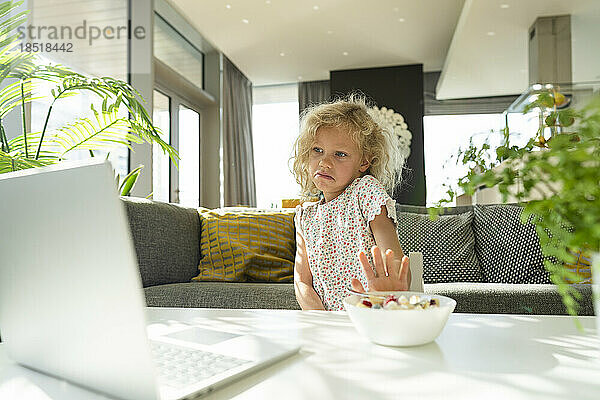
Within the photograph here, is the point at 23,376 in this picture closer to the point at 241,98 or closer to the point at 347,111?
the point at 347,111

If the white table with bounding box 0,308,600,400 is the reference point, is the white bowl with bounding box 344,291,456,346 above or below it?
above

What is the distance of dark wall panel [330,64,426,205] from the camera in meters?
6.60

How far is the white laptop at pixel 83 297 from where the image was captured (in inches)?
15.4

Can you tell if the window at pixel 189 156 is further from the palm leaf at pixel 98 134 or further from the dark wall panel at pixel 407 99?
the palm leaf at pixel 98 134

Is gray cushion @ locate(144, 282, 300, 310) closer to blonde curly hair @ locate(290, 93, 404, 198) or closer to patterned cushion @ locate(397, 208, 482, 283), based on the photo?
blonde curly hair @ locate(290, 93, 404, 198)

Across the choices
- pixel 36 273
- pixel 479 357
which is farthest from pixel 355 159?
pixel 36 273

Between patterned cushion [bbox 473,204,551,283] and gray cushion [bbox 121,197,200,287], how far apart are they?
139 cm

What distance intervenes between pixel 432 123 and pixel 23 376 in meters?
7.06

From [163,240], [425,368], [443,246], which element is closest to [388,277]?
[425,368]

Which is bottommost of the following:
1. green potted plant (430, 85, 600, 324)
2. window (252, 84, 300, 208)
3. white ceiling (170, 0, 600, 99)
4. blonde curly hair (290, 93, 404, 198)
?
green potted plant (430, 85, 600, 324)

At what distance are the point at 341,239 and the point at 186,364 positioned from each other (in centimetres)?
90

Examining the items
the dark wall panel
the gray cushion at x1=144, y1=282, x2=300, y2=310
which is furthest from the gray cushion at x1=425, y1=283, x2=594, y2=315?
the dark wall panel

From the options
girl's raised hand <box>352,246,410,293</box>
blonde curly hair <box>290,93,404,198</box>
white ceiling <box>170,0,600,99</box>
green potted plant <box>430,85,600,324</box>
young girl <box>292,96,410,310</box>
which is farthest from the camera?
white ceiling <box>170,0,600,99</box>

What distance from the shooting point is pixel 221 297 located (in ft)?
6.14
